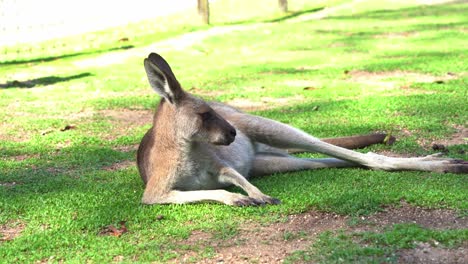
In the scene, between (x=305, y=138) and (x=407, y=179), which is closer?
(x=407, y=179)

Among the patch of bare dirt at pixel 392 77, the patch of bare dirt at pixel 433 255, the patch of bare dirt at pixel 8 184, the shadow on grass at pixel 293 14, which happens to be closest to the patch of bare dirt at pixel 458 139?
the patch of bare dirt at pixel 392 77

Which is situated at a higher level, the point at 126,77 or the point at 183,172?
the point at 183,172

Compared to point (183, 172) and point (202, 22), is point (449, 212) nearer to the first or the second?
point (183, 172)

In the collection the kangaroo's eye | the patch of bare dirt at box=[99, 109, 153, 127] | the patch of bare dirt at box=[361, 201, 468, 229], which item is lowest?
the patch of bare dirt at box=[99, 109, 153, 127]

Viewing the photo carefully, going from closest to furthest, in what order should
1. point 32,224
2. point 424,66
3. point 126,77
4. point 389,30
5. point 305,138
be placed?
point 32,224, point 305,138, point 424,66, point 126,77, point 389,30

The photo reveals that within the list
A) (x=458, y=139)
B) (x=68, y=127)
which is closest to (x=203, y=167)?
(x=458, y=139)

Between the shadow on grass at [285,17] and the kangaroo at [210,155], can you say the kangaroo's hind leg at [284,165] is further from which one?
the shadow on grass at [285,17]

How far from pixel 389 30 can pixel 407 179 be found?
9226mm

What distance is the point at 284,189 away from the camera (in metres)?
4.86

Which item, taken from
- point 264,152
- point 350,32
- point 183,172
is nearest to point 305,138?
point 264,152

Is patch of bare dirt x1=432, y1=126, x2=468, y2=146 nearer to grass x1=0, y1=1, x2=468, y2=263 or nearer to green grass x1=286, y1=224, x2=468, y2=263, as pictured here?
grass x1=0, y1=1, x2=468, y2=263

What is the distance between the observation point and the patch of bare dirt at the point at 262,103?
800 cm

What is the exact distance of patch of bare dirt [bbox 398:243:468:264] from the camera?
3.55 metres

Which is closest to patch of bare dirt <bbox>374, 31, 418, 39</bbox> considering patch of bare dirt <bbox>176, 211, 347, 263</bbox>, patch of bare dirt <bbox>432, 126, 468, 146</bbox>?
patch of bare dirt <bbox>432, 126, 468, 146</bbox>
